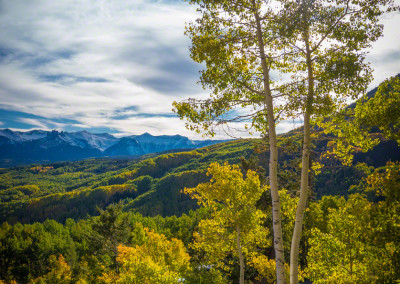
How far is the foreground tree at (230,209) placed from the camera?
1330cm

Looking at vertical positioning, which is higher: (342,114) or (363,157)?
(342,114)

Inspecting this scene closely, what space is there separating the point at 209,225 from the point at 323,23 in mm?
11692

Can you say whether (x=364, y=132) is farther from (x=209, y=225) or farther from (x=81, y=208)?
(x=81, y=208)

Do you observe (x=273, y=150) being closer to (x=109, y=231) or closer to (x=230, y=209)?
(x=230, y=209)

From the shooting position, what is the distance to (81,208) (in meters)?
179

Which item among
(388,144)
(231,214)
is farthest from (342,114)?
(388,144)

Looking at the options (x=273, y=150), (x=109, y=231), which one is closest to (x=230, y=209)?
(x=273, y=150)

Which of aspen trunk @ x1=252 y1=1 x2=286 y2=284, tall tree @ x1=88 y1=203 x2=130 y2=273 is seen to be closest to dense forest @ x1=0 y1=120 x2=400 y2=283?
tall tree @ x1=88 y1=203 x2=130 y2=273

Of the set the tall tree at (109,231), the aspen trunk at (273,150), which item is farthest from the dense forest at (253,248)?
the aspen trunk at (273,150)

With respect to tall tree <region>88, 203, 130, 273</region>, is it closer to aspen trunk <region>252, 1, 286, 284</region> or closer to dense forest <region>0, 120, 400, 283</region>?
dense forest <region>0, 120, 400, 283</region>

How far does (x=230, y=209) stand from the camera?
1369cm

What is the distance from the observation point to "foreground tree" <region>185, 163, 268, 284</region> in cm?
1330

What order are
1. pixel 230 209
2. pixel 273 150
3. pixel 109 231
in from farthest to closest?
pixel 109 231
pixel 230 209
pixel 273 150

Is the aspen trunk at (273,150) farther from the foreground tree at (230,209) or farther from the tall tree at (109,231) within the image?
the tall tree at (109,231)
